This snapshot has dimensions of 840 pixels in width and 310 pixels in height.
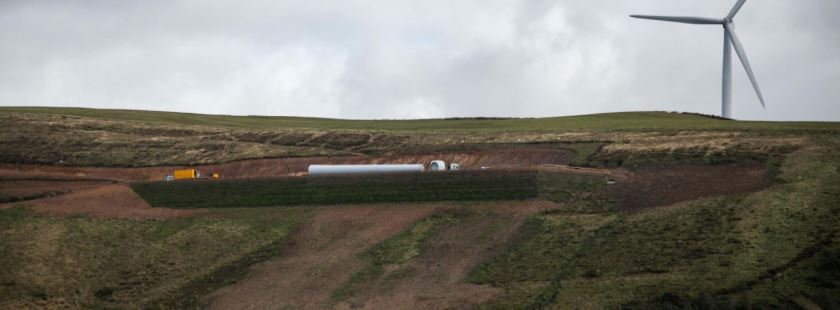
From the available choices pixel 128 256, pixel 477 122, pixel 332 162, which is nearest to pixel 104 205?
pixel 128 256

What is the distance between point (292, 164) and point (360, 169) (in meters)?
11.9

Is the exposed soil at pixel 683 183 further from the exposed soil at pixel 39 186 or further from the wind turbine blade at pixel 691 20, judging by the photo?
the exposed soil at pixel 39 186

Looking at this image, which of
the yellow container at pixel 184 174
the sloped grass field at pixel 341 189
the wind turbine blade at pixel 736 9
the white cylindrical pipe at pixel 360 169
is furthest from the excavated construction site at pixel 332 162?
the wind turbine blade at pixel 736 9

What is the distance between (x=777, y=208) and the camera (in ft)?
202

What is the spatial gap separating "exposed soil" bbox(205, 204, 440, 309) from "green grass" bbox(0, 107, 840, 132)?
31.4 meters

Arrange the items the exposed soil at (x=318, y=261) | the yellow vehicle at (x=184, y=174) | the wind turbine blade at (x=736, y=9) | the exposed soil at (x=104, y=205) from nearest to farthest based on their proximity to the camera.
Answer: the exposed soil at (x=318, y=261) → the exposed soil at (x=104, y=205) → the yellow vehicle at (x=184, y=174) → the wind turbine blade at (x=736, y=9)

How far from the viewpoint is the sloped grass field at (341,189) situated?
7096cm

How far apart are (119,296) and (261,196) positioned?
18.0 meters

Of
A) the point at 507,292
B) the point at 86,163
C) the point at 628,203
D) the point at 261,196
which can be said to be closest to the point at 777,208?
the point at 628,203

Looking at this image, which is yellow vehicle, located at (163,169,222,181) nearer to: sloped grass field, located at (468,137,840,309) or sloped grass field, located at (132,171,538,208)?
sloped grass field, located at (132,171,538,208)

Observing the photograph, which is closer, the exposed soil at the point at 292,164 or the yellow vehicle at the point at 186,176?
the exposed soil at the point at 292,164

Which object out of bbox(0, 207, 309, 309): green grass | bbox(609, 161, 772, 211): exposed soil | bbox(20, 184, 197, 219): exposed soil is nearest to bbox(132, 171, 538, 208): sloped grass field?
bbox(20, 184, 197, 219): exposed soil

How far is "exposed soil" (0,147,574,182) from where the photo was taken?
3253 inches

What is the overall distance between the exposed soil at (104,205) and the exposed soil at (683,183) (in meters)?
30.1
